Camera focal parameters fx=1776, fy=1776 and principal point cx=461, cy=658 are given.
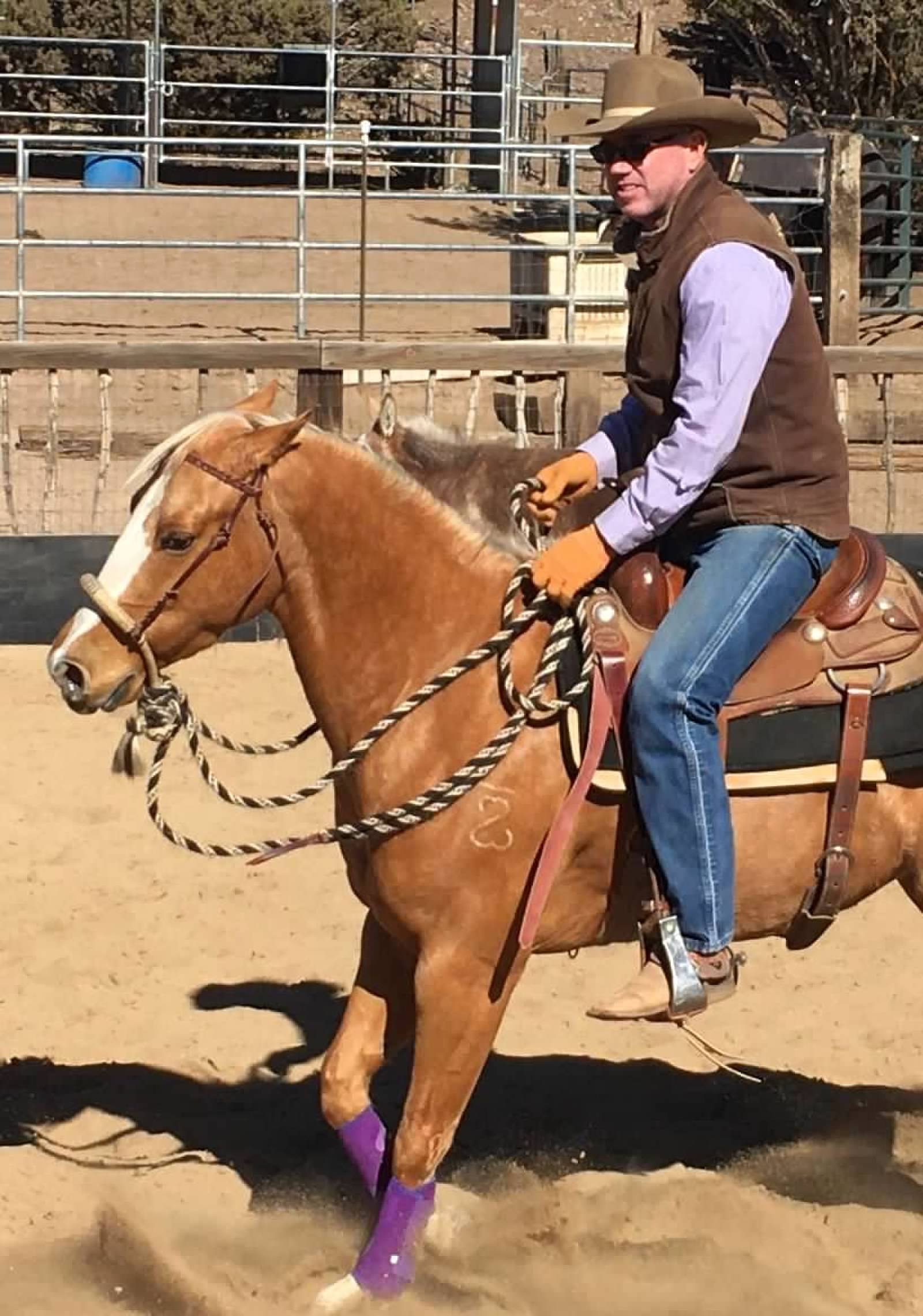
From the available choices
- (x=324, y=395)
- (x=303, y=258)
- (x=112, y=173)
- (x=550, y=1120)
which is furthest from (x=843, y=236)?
(x=112, y=173)

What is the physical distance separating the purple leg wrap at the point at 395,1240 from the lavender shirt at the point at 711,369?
4.62 ft

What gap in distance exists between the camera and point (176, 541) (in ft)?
11.3

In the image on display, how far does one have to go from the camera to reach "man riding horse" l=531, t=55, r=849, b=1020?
10.9 feet

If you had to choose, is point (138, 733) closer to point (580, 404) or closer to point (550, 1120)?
point (550, 1120)

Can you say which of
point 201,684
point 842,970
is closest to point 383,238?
point 201,684

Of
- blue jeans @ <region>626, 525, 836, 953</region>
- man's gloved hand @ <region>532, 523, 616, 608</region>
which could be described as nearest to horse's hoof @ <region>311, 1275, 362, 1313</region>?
blue jeans @ <region>626, 525, 836, 953</region>

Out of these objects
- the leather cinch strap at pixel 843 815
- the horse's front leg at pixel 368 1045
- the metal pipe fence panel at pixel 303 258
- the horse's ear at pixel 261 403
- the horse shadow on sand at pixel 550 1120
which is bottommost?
the horse shadow on sand at pixel 550 1120

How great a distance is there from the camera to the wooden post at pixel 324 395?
8.81 m

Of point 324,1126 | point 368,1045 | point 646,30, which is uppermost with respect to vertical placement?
point 646,30

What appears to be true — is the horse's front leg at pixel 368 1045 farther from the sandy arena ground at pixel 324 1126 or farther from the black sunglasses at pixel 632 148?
the black sunglasses at pixel 632 148

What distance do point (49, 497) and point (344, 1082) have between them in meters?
7.49

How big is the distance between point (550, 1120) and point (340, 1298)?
1.15 metres

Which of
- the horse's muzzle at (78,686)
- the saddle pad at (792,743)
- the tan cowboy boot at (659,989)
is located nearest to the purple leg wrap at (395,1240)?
the tan cowboy boot at (659,989)

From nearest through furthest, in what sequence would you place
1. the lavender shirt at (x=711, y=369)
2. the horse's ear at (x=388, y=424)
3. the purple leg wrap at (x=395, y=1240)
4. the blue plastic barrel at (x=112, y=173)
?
the lavender shirt at (x=711, y=369), the purple leg wrap at (x=395, y=1240), the horse's ear at (x=388, y=424), the blue plastic barrel at (x=112, y=173)
